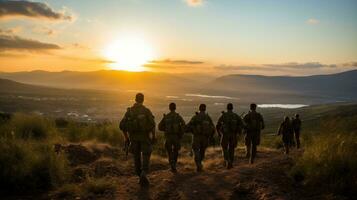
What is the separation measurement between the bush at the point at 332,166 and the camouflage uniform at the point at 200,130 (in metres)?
3.61

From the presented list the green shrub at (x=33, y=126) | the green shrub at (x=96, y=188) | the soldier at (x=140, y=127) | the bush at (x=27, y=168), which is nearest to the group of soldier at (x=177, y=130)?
the soldier at (x=140, y=127)

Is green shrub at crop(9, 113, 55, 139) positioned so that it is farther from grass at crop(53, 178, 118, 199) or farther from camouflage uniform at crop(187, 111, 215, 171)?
grass at crop(53, 178, 118, 199)

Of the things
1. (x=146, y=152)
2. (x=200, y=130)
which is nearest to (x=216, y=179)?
(x=146, y=152)

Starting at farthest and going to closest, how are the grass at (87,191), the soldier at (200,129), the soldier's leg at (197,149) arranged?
1. the soldier's leg at (197,149)
2. the soldier at (200,129)
3. the grass at (87,191)

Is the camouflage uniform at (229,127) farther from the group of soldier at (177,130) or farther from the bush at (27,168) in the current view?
the bush at (27,168)

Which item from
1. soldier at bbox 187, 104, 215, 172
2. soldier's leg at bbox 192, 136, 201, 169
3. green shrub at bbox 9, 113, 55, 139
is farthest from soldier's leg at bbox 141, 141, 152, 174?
green shrub at bbox 9, 113, 55, 139

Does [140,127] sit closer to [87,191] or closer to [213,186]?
[87,191]

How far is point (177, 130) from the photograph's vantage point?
14.1m

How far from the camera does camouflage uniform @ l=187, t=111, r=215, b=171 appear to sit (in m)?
14.5

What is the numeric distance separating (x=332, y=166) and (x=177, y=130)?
518 centimetres

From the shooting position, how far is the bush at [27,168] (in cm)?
1113

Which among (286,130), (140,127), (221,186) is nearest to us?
(221,186)

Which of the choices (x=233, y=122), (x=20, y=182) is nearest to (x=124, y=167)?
(x=233, y=122)

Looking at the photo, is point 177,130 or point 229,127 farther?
point 229,127
